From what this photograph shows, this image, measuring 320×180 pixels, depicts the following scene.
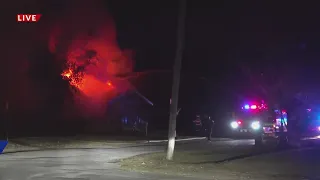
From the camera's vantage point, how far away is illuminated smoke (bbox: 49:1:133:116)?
115 feet

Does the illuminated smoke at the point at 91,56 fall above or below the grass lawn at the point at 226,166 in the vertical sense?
above

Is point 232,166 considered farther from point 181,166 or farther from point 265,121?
point 265,121

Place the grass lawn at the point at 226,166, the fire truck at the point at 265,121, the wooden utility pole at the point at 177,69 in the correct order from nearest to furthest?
the grass lawn at the point at 226,166
the wooden utility pole at the point at 177,69
the fire truck at the point at 265,121

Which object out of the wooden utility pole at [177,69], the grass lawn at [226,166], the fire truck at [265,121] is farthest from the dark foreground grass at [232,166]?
the fire truck at [265,121]

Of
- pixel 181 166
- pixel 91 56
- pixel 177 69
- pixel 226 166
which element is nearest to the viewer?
pixel 181 166

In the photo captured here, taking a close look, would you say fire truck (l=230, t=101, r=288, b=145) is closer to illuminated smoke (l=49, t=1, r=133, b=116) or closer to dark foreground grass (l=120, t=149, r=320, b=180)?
dark foreground grass (l=120, t=149, r=320, b=180)

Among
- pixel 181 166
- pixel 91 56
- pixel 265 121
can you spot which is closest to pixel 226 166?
pixel 181 166

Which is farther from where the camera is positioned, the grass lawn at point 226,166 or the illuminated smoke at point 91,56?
the illuminated smoke at point 91,56

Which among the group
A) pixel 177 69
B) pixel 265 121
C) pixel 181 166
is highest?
pixel 177 69

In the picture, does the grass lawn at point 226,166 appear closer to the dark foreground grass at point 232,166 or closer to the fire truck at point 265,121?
the dark foreground grass at point 232,166

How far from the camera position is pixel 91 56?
3719cm

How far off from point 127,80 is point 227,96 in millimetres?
10358

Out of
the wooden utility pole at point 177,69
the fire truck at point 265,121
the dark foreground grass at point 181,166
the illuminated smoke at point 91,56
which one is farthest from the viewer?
the illuminated smoke at point 91,56

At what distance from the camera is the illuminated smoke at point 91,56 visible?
35125 millimetres
